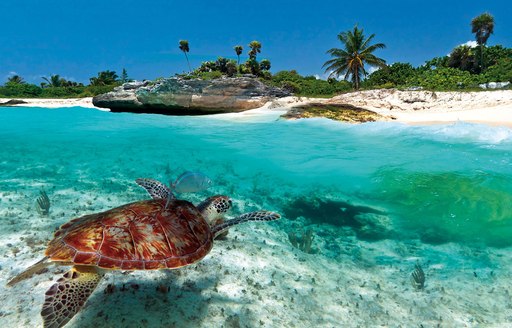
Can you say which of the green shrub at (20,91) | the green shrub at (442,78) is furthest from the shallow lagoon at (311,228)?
the green shrub at (20,91)

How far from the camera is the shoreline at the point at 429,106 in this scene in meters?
14.5

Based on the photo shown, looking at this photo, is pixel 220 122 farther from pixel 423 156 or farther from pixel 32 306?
pixel 32 306

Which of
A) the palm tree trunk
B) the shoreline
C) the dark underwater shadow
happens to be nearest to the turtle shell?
the dark underwater shadow

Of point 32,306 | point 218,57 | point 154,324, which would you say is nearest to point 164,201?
point 154,324

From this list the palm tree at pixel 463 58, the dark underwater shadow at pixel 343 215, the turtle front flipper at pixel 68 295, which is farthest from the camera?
the palm tree at pixel 463 58

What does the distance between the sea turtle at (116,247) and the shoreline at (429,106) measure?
14.9 metres

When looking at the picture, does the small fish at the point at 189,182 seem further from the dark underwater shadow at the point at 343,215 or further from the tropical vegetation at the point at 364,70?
the tropical vegetation at the point at 364,70

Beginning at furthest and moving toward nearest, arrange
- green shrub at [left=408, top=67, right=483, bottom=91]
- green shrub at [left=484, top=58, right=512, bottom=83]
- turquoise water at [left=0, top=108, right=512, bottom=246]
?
green shrub at [left=408, top=67, right=483, bottom=91]
green shrub at [left=484, top=58, right=512, bottom=83]
turquoise water at [left=0, top=108, right=512, bottom=246]

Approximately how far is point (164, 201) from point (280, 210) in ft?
10.8

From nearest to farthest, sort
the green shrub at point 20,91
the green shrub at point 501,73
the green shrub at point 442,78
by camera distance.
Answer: the green shrub at point 501,73, the green shrub at point 442,78, the green shrub at point 20,91

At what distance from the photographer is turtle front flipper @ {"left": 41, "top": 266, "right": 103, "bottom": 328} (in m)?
2.13

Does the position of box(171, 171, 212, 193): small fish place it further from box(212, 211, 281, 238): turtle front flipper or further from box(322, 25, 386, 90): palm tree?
box(322, 25, 386, 90): palm tree

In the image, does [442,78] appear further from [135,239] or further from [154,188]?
[135,239]

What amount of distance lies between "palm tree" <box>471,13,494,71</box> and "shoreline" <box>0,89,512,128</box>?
22884 mm
